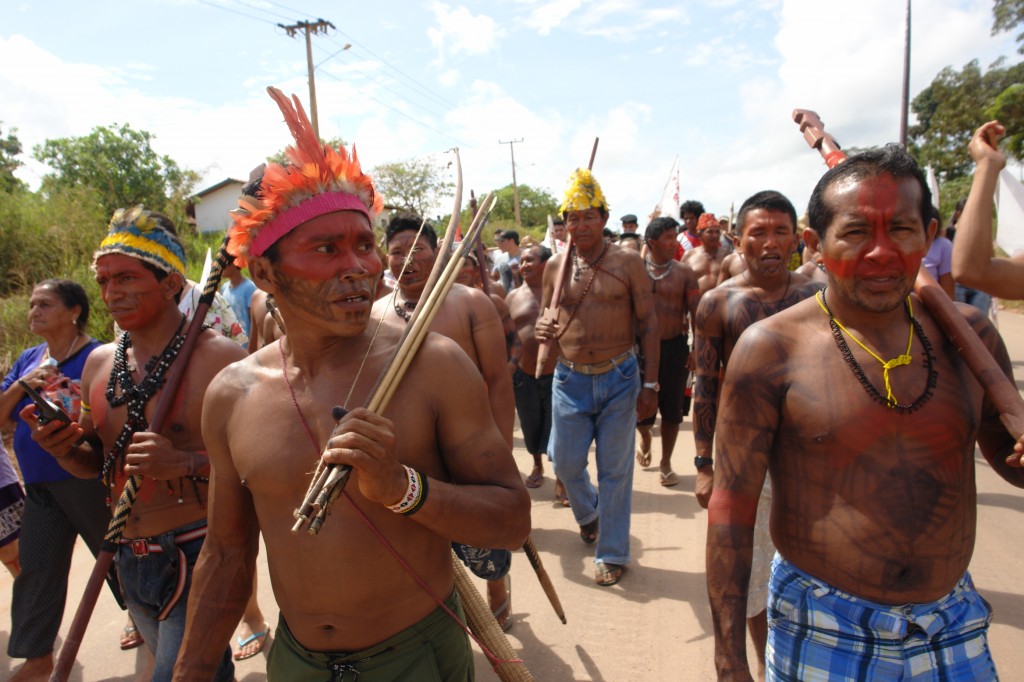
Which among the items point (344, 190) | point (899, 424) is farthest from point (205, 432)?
point (899, 424)

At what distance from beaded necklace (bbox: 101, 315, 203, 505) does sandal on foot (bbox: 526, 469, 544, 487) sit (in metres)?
3.75

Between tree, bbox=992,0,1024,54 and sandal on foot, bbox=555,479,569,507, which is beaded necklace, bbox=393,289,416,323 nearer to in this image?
sandal on foot, bbox=555,479,569,507

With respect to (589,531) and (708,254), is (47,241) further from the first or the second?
(589,531)

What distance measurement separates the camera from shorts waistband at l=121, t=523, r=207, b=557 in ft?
8.87

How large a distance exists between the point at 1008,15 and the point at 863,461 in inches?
1600

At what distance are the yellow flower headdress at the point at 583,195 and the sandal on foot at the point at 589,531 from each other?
220 centimetres

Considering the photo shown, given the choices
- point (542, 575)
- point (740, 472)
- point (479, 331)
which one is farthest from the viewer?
point (479, 331)

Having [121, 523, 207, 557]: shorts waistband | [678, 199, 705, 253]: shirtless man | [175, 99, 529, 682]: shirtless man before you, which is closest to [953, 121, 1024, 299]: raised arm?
[175, 99, 529, 682]: shirtless man

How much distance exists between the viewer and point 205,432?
196cm

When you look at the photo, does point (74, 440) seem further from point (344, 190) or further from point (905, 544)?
point (905, 544)

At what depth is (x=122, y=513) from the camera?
98.3 inches

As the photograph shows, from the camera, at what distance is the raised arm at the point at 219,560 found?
6.24 ft

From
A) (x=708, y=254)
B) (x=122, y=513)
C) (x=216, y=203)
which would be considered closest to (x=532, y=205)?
(x=216, y=203)

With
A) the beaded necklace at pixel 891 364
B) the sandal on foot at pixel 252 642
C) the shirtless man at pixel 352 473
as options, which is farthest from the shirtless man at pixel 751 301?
the sandal on foot at pixel 252 642
